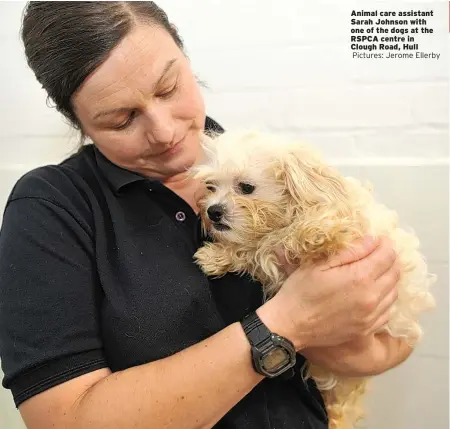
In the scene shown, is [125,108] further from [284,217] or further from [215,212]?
[284,217]

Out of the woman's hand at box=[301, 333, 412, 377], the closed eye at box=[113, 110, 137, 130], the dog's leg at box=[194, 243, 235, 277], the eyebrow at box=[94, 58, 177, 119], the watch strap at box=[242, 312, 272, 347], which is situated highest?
the eyebrow at box=[94, 58, 177, 119]

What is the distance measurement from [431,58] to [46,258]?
122 cm

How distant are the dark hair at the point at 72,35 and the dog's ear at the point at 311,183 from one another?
427 millimetres

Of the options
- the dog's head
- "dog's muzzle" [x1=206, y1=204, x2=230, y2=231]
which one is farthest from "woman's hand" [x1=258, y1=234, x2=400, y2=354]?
"dog's muzzle" [x1=206, y1=204, x2=230, y2=231]

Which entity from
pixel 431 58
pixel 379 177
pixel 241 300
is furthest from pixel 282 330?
pixel 431 58

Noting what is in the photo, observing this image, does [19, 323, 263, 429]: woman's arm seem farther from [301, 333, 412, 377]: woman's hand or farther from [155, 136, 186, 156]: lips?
[155, 136, 186, 156]: lips

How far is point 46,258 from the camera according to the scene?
96cm

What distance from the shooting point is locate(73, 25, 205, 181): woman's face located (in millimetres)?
1058

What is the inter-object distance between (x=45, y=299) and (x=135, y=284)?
0.57 feet

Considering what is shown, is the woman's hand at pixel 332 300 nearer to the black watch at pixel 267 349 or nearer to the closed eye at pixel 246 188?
the black watch at pixel 267 349

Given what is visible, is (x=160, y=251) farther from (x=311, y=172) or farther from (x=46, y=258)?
(x=311, y=172)

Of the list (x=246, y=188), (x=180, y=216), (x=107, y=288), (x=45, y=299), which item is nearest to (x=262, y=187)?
(x=246, y=188)

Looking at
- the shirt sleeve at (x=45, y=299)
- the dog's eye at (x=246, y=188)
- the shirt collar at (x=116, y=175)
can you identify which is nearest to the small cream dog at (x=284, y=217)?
the dog's eye at (x=246, y=188)

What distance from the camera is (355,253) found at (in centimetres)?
103
